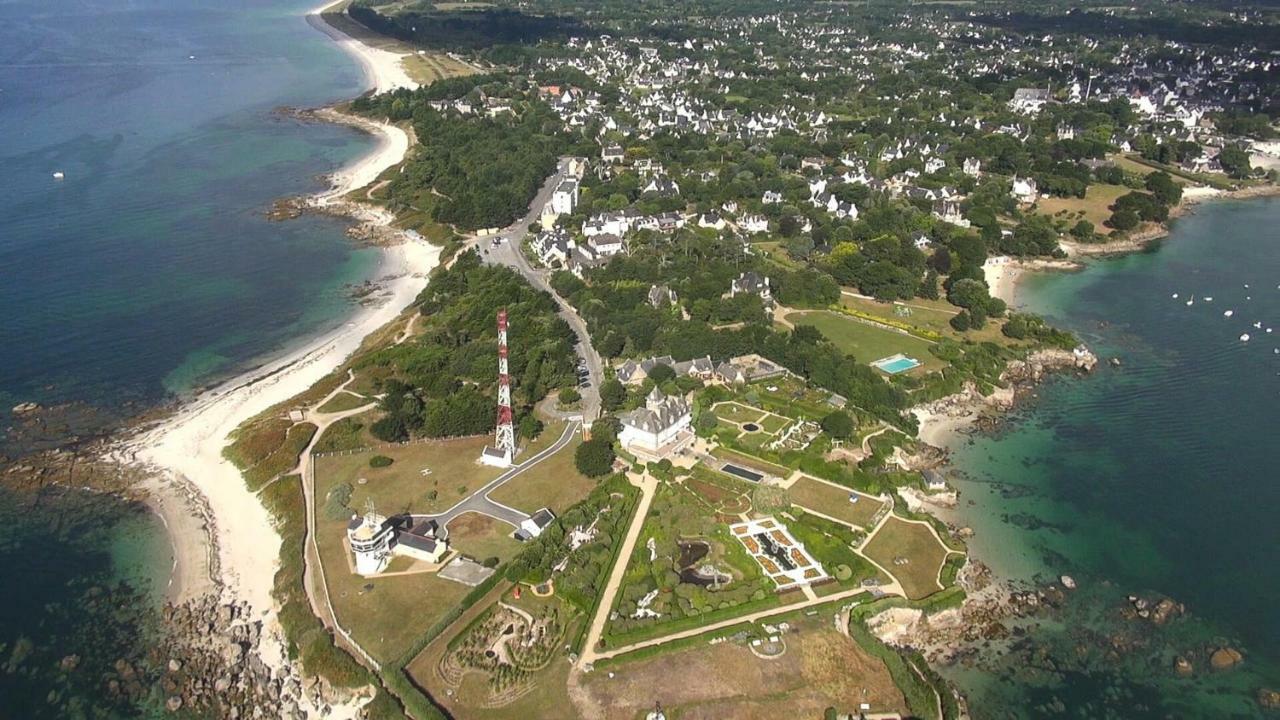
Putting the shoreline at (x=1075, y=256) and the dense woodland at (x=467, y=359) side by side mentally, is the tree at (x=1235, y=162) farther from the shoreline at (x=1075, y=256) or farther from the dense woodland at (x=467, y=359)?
the dense woodland at (x=467, y=359)

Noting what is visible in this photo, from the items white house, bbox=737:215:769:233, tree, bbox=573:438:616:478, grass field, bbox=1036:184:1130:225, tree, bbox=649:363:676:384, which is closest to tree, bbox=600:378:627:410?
tree, bbox=649:363:676:384

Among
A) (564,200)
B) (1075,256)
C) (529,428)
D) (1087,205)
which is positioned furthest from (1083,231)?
(529,428)

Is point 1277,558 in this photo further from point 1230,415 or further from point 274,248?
point 274,248

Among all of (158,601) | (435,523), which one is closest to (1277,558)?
(435,523)

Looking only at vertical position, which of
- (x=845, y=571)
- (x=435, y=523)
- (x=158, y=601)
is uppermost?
(x=845, y=571)

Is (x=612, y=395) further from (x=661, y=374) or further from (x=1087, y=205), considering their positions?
(x=1087, y=205)
